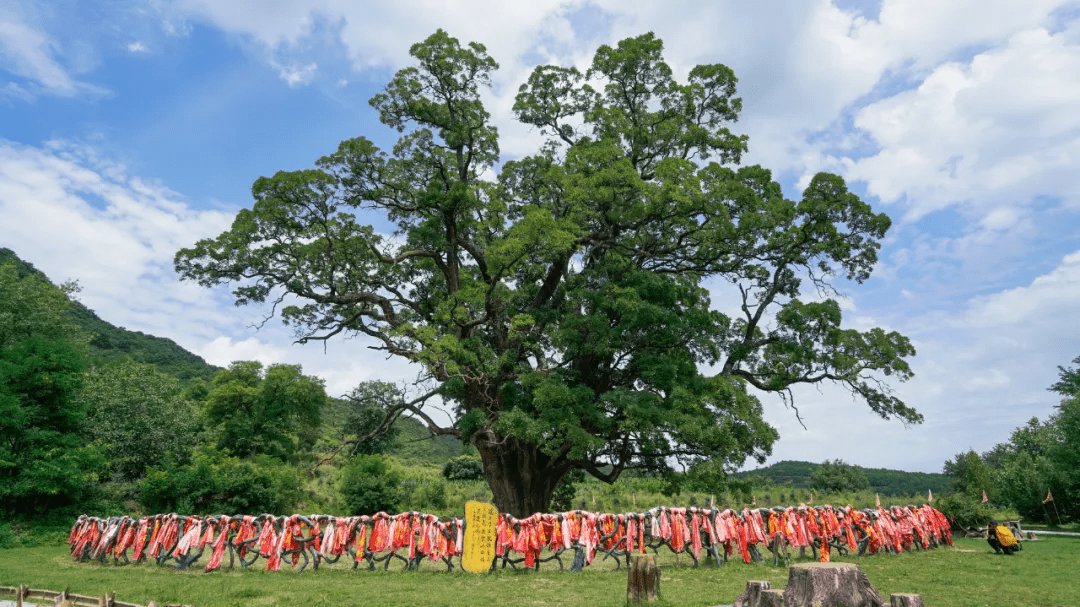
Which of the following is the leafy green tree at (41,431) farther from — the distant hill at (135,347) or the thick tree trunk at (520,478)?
the distant hill at (135,347)

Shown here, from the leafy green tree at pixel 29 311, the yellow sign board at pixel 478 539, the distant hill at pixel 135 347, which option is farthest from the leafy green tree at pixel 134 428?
the distant hill at pixel 135 347

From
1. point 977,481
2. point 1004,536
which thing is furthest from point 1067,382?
point 1004,536

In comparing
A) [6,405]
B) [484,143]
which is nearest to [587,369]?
[484,143]

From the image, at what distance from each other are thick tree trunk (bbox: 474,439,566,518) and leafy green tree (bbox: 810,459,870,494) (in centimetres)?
2429

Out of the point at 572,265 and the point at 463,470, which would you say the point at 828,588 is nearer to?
the point at 572,265

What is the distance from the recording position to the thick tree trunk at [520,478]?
55.4ft

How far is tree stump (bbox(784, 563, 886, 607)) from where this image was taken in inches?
240

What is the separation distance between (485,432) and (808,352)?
8458 mm

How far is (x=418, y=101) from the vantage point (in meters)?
17.4

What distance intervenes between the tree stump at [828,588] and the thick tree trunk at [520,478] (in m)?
11.0

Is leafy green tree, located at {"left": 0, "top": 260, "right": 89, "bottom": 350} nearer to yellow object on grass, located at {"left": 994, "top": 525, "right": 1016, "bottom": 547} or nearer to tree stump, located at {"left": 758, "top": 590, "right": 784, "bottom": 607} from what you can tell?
tree stump, located at {"left": 758, "top": 590, "right": 784, "bottom": 607}

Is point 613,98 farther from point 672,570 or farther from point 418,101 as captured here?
point 672,570

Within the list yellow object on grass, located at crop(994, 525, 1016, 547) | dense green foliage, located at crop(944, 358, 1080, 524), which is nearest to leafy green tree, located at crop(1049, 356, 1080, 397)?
dense green foliage, located at crop(944, 358, 1080, 524)

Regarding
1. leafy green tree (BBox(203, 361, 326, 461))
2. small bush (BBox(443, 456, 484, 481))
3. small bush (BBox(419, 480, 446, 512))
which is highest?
leafy green tree (BBox(203, 361, 326, 461))
